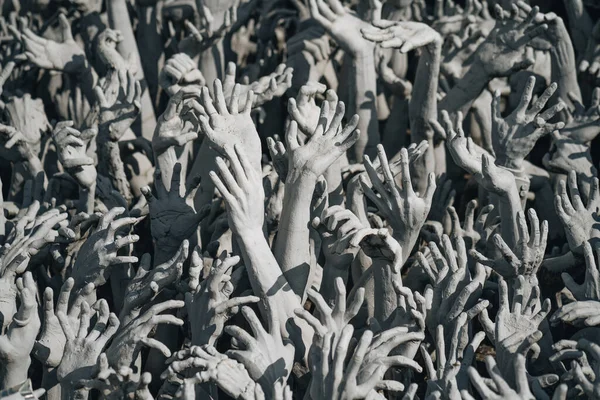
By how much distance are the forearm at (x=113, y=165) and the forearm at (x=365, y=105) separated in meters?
1.33

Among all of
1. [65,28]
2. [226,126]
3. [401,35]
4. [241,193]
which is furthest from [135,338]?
[65,28]

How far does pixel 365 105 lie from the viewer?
22.8ft

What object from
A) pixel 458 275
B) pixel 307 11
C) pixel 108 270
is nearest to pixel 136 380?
pixel 108 270

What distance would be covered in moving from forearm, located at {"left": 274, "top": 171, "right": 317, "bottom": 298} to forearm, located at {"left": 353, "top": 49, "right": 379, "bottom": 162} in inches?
51.1

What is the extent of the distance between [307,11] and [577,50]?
172 cm

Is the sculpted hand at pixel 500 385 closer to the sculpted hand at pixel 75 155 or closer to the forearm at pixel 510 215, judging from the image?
the forearm at pixel 510 215

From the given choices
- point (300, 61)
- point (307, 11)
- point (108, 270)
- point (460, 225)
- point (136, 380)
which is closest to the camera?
point (136, 380)

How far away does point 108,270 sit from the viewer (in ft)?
19.2

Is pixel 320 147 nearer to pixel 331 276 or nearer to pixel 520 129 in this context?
pixel 331 276

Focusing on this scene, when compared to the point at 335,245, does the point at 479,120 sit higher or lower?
lower

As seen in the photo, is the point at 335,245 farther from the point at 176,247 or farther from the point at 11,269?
the point at 11,269

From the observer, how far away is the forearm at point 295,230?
18.6 ft

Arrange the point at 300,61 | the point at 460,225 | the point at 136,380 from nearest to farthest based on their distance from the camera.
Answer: the point at 136,380 < the point at 460,225 < the point at 300,61

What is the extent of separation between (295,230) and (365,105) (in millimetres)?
1484
